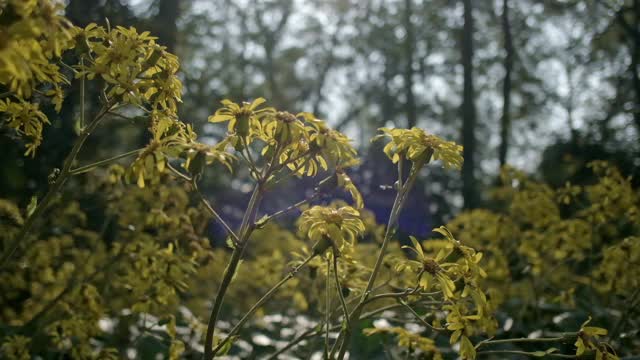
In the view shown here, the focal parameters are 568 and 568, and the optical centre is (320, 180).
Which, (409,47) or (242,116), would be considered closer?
(242,116)

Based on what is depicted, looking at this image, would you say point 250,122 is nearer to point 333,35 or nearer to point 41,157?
point 41,157

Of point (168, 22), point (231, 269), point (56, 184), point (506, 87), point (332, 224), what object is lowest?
point (231, 269)

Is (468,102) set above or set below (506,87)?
below

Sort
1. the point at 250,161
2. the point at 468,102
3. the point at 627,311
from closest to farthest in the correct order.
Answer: the point at 250,161
the point at 627,311
the point at 468,102

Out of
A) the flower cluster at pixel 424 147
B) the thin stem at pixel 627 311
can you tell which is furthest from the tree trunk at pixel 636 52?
the flower cluster at pixel 424 147

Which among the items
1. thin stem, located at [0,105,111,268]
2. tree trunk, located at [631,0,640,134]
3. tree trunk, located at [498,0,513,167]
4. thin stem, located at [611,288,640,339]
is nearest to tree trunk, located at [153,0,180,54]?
thin stem, located at [0,105,111,268]

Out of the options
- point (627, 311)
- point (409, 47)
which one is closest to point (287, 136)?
point (627, 311)

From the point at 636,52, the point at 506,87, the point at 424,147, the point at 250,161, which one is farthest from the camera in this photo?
the point at 506,87

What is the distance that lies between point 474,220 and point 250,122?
4.08 m

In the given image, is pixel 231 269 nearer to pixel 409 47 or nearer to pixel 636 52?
pixel 636 52

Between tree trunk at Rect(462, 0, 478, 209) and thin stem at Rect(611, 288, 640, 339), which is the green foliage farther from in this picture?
tree trunk at Rect(462, 0, 478, 209)

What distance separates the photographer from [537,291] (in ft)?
16.6

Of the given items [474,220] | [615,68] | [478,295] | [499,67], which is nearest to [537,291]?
[474,220]

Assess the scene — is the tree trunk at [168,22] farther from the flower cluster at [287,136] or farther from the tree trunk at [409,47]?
the tree trunk at [409,47]
